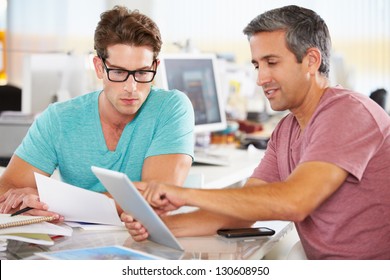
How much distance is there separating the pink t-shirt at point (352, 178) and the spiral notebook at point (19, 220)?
670 millimetres

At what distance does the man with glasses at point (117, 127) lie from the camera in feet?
6.98

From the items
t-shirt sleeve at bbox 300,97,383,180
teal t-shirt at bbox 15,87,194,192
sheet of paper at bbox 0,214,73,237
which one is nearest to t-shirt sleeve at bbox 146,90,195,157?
teal t-shirt at bbox 15,87,194,192

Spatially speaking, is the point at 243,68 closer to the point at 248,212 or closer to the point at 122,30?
the point at 122,30

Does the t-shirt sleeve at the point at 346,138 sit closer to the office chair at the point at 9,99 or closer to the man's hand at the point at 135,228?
the man's hand at the point at 135,228

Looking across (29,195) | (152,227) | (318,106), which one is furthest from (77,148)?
(318,106)

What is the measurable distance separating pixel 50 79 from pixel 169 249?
244cm

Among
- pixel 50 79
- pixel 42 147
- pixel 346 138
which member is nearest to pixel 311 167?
pixel 346 138

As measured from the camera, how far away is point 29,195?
6.46 feet

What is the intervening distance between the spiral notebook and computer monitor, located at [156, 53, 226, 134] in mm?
1636

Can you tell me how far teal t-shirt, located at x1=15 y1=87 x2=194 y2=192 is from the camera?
2.25 metres

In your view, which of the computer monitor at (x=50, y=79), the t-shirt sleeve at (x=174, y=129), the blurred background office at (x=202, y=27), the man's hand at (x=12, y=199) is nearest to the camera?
the man's hand at (x=12, y=199)

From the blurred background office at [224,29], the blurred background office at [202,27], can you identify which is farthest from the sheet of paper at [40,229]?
the blurred background office at [224,29]

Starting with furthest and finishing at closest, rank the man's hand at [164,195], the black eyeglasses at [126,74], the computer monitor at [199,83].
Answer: the computer monitor at [199,83] < the black eyeglasses at [126,74] < the man's hand at [164,195]

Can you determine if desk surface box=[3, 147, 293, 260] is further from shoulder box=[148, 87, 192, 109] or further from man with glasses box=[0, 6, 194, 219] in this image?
shoulder box=[148, 87, 192, 109]
